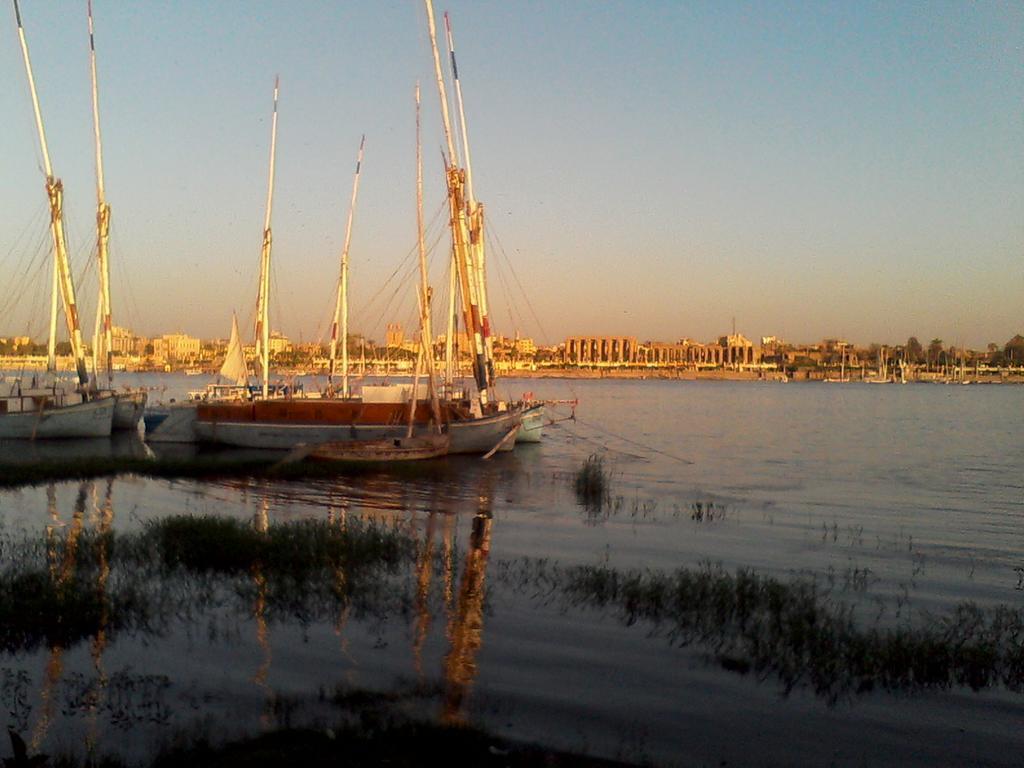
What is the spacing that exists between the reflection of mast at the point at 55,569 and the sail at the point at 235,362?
30.3 m

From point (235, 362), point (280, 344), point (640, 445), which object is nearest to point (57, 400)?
point (235, 362)

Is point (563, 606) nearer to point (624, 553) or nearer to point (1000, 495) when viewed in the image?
point (624, 553)

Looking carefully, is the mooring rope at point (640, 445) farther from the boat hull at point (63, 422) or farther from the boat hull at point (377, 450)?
the boat hull at point (63, 422)

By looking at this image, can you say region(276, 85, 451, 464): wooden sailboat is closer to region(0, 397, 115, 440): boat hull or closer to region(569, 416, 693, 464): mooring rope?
region(569, 416, 693, 464): mooring rope

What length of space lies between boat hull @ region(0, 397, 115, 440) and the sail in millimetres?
10143

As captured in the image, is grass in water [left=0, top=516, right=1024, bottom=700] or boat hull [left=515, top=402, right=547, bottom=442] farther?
boat hull [left=515, top=402, right=547, bottom=442]

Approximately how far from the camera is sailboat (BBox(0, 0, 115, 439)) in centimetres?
4281

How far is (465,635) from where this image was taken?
11844 mm

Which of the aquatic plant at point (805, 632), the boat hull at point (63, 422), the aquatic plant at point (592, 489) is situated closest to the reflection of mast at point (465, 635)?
the aquatic plant at point (805, 632)

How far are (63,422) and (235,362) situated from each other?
13.4 m

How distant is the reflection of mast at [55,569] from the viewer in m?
8.60

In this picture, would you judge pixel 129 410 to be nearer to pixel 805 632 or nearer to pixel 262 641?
pixel 262 641

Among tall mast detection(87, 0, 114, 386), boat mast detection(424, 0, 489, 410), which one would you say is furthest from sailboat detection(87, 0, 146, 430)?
boat mast detection(424, 0, 489, 410)

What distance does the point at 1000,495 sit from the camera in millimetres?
31156
